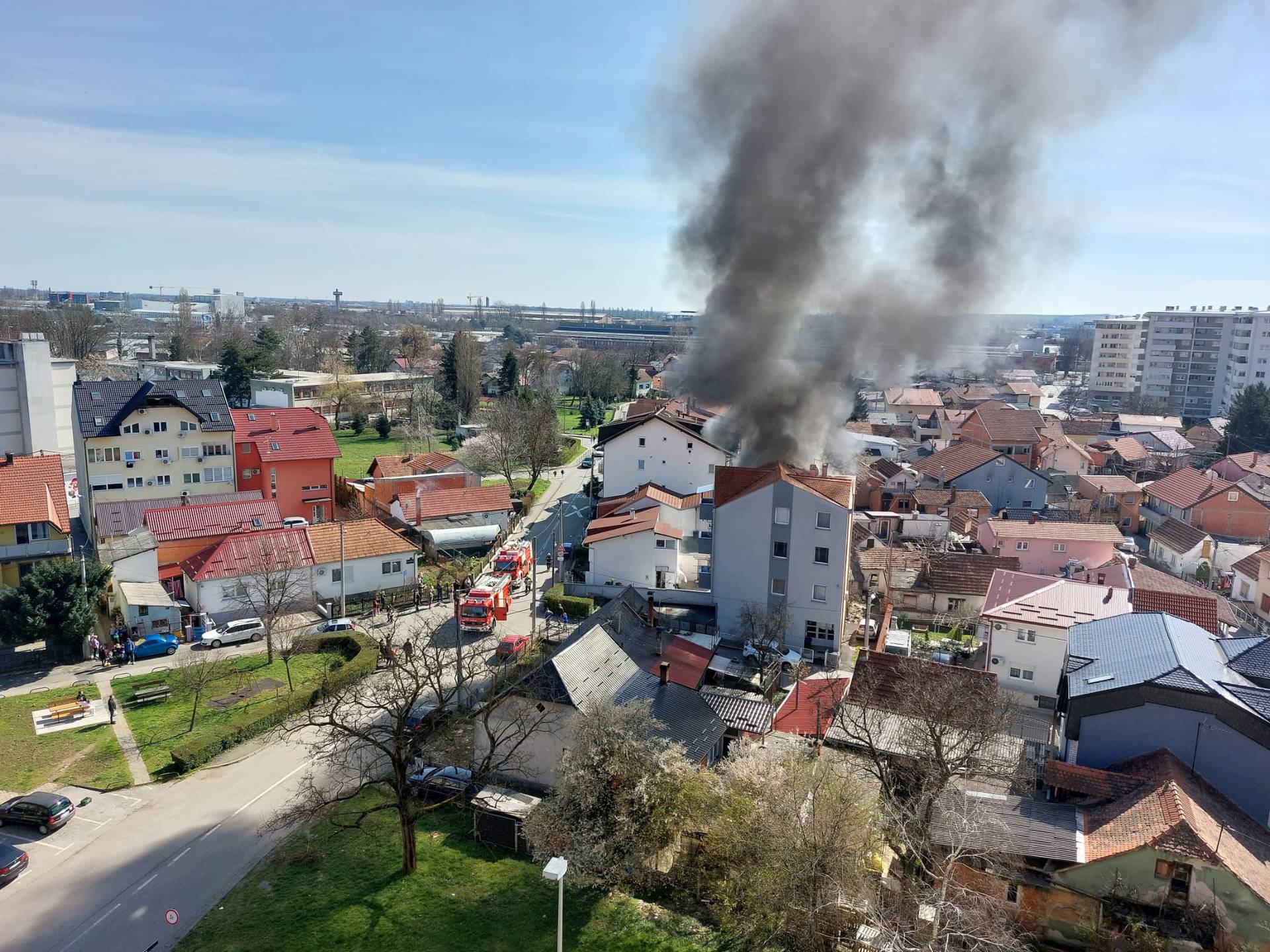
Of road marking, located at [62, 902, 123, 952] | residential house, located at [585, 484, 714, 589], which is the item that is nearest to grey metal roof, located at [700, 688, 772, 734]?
residential house, located at [585, 484, 714, 589]

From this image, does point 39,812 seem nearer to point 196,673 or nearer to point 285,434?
point 196,673

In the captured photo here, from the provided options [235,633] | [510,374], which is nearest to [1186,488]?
[235,633]

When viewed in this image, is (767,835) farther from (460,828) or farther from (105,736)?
(105,736)

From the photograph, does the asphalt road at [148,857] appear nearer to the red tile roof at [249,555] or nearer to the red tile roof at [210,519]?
the red tile roof at [249,555]

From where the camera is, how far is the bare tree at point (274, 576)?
26.2m

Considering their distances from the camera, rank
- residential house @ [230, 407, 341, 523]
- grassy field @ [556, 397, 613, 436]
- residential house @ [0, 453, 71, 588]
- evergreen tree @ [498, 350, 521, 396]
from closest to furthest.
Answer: residential house @ [0, 453, 71, 588]
residential house @ [230, 407, 341, 523]
grassy field @ [556, 397, 613, 436]
evergreen tree @ [498, 350, 521, 396]

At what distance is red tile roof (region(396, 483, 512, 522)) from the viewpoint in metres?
39.0

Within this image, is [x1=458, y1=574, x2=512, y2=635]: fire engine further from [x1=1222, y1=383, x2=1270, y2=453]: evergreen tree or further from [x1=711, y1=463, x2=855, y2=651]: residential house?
[x1=1222, y1=383, x2=1270, y2=453]: evergreen tree

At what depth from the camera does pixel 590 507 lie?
4609 centimetres

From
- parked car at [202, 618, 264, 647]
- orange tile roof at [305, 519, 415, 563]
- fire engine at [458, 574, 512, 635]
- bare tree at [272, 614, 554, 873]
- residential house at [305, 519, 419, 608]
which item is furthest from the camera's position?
orange tile roof at [305, 519, 415, 563]

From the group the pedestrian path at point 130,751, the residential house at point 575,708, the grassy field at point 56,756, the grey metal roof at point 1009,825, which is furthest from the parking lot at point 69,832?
the grey metal roof at point 1009,825

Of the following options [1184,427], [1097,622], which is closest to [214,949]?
[1097,622]

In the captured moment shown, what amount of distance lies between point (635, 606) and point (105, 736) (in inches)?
586

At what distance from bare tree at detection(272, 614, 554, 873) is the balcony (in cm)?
1499
